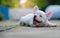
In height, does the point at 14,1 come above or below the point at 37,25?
above

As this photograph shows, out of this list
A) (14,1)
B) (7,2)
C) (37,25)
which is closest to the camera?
(37,25)

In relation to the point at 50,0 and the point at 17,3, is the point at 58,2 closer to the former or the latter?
the point at 50,0

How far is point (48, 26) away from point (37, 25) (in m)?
0.26

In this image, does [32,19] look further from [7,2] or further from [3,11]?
[7,2]

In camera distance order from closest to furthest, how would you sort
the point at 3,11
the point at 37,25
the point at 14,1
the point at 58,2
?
the point at 37,25
the point at 3,11
the point at 58,2
the point at 14,1

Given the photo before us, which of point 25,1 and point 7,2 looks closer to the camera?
point 7,2

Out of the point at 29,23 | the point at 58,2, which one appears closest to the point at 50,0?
the point at 58,2

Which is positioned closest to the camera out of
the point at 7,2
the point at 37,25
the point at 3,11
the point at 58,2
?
the point at 37,25

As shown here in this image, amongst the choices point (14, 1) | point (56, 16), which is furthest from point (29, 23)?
point (14, 1)

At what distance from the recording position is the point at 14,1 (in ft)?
41.4

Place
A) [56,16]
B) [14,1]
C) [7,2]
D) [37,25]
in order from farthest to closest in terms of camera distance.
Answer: [14,1]
[7,2]
[56,16]
[37,25]

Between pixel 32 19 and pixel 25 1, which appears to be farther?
pixel 25 1

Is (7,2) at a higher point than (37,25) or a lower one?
higher

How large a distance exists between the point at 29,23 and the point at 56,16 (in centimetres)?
408
